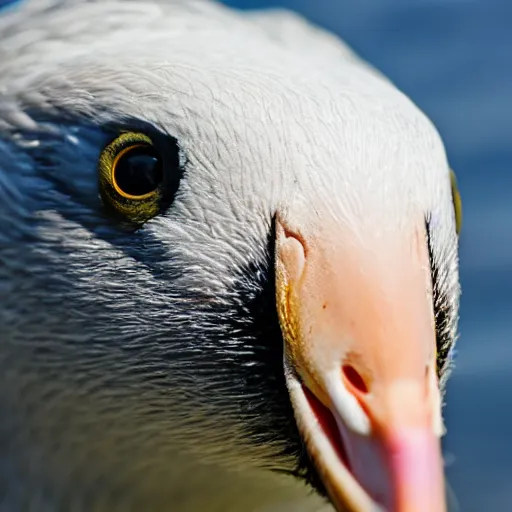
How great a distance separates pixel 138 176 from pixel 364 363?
1.67ft

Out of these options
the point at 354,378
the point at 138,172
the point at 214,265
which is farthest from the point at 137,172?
the point at 354,378

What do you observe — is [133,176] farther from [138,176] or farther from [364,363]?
[364,363]

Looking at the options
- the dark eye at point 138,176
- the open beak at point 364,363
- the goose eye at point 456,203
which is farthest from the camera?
the goose eye at point 456,203

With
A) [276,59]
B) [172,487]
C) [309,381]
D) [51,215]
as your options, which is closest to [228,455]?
[172,487]

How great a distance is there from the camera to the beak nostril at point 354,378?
150cm

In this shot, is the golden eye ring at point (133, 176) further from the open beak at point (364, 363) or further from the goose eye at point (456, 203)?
the goose eye at point (456, 203)

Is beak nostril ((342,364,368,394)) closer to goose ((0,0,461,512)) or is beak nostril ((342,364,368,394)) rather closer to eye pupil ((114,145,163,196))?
goose ((0,0,461,512))

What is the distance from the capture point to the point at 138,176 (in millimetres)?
1725

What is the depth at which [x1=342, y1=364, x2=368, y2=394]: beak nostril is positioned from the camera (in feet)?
4.91

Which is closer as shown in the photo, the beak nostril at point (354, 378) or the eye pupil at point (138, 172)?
the beak nostril at point (354, 378)

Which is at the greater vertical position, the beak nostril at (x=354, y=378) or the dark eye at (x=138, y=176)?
the dark eye at (x=138, y=176)

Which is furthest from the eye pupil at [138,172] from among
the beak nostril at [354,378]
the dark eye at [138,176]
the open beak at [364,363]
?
the beak nostril at [354,378]

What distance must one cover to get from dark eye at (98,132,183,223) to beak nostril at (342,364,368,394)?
0.43 m

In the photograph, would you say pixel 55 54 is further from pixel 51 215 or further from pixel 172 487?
pixel 172 487
